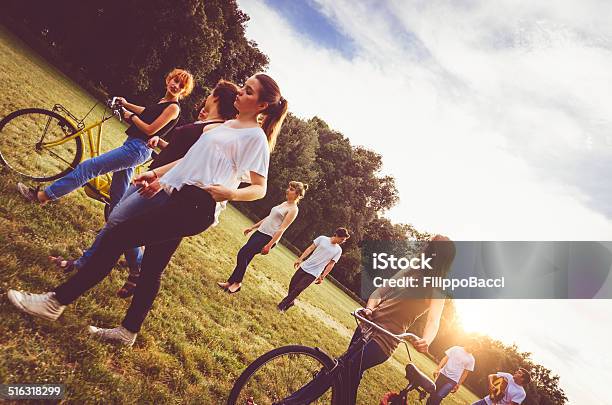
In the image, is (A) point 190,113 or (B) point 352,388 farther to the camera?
(A) point 190,113

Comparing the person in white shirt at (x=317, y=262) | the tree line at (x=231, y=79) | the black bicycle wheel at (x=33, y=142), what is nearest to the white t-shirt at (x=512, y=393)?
the person in white shirt at (x=317, y=262)

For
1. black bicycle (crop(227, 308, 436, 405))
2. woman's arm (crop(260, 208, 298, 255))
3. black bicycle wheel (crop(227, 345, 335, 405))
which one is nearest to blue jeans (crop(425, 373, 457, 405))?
woman's arm (crop(260, 208, 298, 255))

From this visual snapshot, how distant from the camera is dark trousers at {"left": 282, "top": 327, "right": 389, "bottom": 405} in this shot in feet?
11.5

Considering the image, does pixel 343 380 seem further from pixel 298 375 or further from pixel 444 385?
pixel 444 385

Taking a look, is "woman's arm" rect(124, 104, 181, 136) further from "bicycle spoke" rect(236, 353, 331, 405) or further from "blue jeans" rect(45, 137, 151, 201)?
"bicycle spoke" rect(236, 353, 331, 405)

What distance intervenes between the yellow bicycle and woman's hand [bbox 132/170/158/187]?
239 centimetres

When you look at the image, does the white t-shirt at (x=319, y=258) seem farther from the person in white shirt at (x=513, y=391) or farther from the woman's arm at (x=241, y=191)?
the woman's arm at (x=241, y=191)

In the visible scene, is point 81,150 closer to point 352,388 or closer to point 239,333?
point 239,333

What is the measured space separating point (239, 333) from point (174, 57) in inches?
1135

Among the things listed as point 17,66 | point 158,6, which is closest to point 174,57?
point 158,6

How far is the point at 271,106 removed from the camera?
327 centimetres

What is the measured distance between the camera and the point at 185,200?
2871mm

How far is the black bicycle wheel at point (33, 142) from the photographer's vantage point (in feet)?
18.4

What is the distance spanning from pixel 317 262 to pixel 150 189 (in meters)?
5.64
